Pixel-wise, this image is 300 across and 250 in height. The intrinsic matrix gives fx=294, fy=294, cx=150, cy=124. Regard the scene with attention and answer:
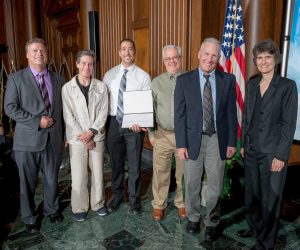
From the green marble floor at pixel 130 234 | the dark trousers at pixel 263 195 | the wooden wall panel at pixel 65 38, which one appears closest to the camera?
the dark trousers at pixel 263 195

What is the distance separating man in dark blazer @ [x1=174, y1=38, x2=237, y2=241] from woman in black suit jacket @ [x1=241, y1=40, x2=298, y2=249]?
130 millimetres

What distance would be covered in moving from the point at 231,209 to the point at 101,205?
1185mm

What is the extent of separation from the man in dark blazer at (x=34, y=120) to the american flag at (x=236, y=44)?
1813 millimetres

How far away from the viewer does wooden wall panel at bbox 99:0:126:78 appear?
4.29m

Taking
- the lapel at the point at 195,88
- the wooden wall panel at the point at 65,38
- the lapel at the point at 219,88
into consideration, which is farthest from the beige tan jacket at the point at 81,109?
the wooden wall panel at the point at 65,38

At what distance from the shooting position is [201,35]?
10.8 feet

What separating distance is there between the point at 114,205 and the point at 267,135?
1.52 metres

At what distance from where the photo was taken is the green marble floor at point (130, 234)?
7.07ft

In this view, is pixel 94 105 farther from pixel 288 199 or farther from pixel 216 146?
pixel 288 199

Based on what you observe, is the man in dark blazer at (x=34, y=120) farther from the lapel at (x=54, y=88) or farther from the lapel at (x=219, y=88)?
the lapel at (x=219, y=88)

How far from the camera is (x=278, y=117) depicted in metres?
1.84

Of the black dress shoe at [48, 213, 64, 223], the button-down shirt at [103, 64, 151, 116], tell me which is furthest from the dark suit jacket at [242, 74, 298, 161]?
the black dress shoe at [48, 213, 64, 223]

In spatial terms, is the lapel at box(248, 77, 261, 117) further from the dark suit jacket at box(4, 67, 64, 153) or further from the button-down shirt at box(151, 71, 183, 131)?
the dark suit jacket at box(4, 67, 64, 153)

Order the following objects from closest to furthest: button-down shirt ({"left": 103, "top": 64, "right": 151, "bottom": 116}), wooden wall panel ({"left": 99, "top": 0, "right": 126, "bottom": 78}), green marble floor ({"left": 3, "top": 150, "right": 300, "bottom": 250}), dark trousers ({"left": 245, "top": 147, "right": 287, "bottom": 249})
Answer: dark trousers ({"left": 245, "top": 147, "right": 287, "bottom": 249}) → green marble floor ({"left": 3, "top": 150, "right": 300, "bottom": 250}) → button-down shirt ({"left": 103, "top": 64, "right": 151, "bottom": 116}) → wooden wall panel ({"left": 99, "top": 0, "right": 126, "bottom": 78})
